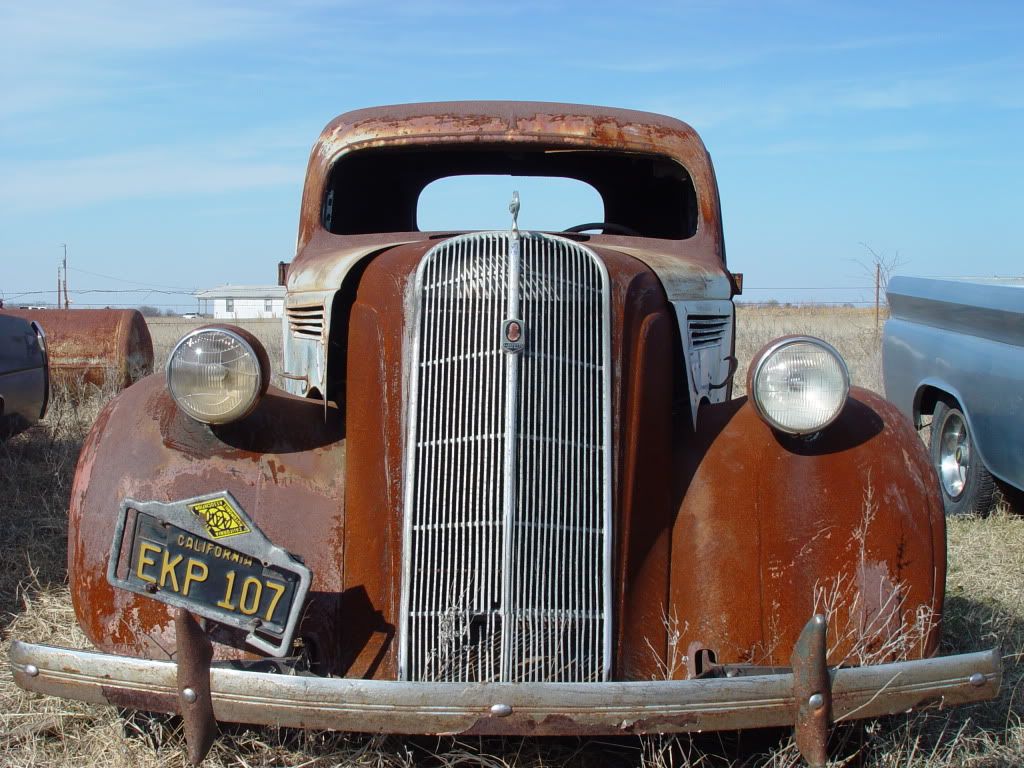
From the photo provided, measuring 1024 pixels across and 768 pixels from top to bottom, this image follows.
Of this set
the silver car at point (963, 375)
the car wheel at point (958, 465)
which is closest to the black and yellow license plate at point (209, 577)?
the silver car at point (963, 375)

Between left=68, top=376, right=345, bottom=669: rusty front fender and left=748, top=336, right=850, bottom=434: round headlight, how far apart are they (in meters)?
1.19

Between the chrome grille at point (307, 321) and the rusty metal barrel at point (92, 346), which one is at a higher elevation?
the chrome grille at point (307, 321)

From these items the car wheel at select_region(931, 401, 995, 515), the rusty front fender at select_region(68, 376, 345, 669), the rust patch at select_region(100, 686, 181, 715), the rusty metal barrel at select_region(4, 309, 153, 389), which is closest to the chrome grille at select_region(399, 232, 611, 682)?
the rusty front fender at select_region(68, 376, 345, 669)

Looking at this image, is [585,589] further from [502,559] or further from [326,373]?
[326,373]

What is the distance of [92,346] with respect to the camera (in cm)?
874

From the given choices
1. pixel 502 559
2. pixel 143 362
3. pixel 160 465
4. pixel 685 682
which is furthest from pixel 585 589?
pixel 143 362

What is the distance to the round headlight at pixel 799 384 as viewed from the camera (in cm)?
270

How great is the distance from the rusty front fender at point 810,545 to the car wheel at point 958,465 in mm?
2813

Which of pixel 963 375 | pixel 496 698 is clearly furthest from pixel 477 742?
pixel 963 375

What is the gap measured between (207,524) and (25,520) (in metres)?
3.16

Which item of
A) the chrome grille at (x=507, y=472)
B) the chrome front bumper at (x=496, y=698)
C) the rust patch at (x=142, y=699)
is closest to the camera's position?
the chrome front bumper at (x=496, y=698)

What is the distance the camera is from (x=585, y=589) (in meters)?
2.62

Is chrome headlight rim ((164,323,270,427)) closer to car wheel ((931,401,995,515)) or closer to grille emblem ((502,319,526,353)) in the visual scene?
grille emblem ((502,319,526,353))

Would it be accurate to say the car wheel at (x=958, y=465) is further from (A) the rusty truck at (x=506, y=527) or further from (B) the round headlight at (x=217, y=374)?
(B) the round headlight at (x=217, y=374)
